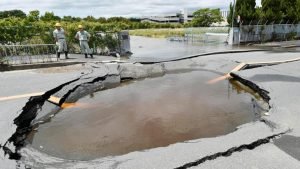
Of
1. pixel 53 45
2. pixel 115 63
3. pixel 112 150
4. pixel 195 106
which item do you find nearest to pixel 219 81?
pixel 195 106

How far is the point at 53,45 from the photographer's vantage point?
12906 mm

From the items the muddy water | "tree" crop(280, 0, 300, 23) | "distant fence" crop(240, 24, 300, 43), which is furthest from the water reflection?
"tree" crop(280, 0, 300, 23)

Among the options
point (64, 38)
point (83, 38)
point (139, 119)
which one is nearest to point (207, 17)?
point (83, 38)

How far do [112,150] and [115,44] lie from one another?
403 inches

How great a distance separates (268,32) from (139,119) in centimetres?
1901

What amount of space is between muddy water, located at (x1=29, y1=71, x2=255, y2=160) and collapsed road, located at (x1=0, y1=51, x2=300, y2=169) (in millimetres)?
490

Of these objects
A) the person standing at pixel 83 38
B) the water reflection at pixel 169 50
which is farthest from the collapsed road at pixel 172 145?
the water reflection at pixel 169 50

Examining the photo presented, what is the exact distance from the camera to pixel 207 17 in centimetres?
6550

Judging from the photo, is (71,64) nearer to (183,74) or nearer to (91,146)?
(183,74)

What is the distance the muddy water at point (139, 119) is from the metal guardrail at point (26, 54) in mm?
5010

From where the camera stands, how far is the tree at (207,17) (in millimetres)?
64500

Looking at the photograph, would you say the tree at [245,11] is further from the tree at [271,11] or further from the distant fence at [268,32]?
the tree at [271,11]

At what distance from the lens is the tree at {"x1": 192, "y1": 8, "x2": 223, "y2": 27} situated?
2539 inches

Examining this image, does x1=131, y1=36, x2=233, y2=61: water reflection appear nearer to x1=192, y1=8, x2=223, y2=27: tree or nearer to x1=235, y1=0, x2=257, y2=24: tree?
x1=235, y1=0, x2=257, y2=24: tree
